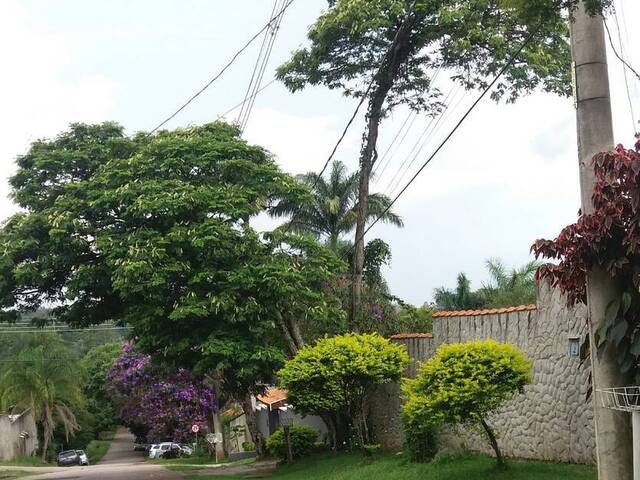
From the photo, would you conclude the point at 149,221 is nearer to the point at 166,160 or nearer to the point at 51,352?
the point at 166,160

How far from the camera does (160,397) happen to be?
150 ft

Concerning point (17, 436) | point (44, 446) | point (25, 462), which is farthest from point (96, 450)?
point (25, 462)

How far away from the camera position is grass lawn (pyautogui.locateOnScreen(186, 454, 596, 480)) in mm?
11617

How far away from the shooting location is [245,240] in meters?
18.9

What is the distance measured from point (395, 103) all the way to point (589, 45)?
14.6 meters

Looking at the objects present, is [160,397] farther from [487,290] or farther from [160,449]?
[487,290]

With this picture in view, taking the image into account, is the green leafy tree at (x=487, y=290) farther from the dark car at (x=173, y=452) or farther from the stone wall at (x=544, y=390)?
the dark car at (x=173, y=452)

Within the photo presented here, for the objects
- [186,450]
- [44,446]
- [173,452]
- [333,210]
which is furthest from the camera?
[44,446]

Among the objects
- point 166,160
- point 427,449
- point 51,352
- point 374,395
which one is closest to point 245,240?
point 166,160

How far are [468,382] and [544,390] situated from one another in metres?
2.15

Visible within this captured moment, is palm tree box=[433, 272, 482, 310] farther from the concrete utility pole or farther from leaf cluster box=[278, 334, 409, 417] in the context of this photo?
the concrete utility pole

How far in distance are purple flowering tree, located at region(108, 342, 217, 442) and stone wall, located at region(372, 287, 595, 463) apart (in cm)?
2560

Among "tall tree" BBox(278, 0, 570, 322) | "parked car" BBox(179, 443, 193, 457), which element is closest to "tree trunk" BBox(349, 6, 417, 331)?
"tall tree" BBox(278, 0, 570, 322)

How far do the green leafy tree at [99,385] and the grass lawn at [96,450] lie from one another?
181 cm
